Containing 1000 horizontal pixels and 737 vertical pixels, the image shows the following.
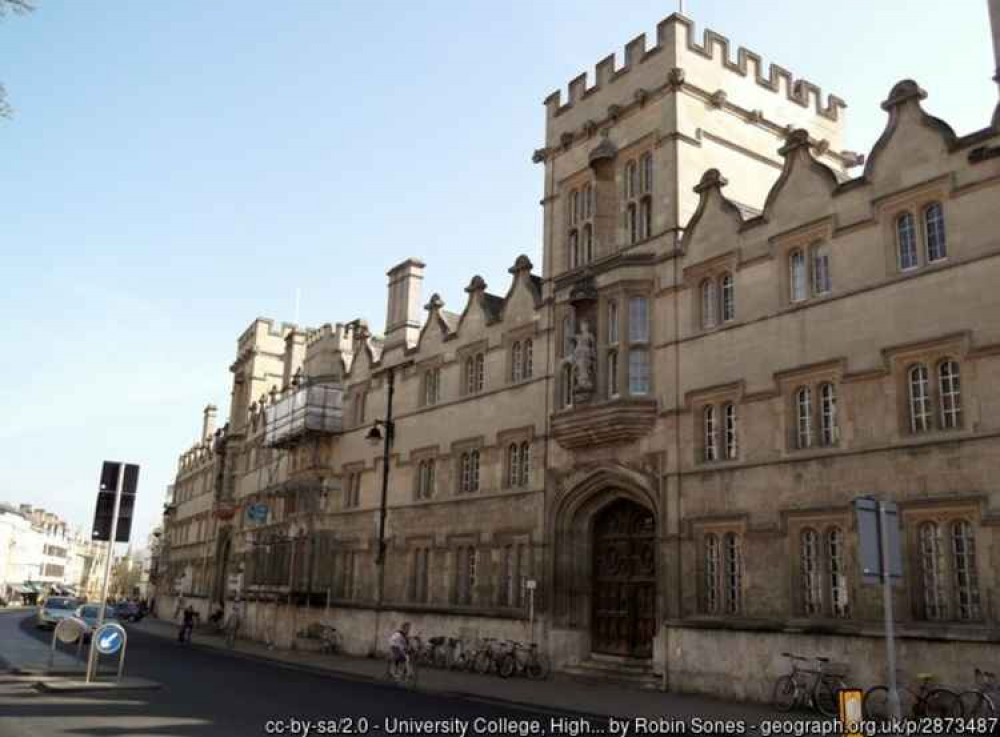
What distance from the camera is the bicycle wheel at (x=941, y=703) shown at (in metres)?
15.4

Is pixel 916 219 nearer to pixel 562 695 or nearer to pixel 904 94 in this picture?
pixel 904 94

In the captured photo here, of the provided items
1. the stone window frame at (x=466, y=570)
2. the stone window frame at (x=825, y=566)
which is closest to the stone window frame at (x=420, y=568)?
the stone window frame at (x=466, y=570)

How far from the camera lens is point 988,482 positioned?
16266 millimetres

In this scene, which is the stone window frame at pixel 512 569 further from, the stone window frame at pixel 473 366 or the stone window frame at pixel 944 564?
the stone window frame at pixel 944 564

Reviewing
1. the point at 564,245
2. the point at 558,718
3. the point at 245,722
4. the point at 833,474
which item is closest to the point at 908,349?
the point at 833,474

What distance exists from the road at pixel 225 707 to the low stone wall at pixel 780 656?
16.5 ft

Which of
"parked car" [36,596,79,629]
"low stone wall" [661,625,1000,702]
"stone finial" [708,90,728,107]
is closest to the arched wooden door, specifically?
"low stone wall" [661,625,1000,702]

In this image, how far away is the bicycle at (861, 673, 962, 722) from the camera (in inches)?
611

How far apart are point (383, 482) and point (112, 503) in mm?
15830

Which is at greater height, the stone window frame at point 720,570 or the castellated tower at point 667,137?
the castellated tower at point 667,137

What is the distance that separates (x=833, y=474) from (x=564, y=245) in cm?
1176

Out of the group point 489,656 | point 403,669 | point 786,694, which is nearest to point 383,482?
point 489,656

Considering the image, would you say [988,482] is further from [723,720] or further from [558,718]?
[558,718]

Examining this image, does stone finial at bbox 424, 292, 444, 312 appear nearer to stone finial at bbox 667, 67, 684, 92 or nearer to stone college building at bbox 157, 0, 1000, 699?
stone college building at bbox 157, 0, 1000, 699
